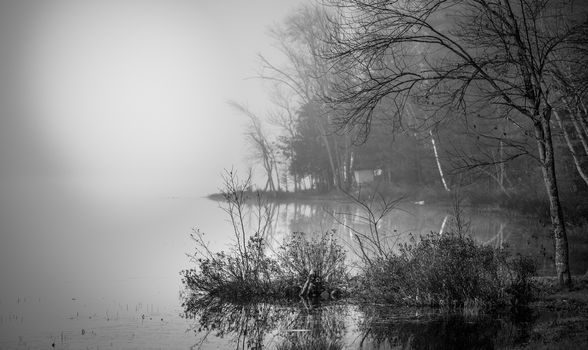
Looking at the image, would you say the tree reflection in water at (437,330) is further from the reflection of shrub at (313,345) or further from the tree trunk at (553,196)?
the tree trunk at (553,196)

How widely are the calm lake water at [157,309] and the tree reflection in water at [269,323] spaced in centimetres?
2

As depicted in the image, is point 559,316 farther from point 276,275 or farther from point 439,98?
point 439,98

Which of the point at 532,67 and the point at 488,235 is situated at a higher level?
the point at 532,67

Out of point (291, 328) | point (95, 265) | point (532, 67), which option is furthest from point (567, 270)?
point (95, 265)

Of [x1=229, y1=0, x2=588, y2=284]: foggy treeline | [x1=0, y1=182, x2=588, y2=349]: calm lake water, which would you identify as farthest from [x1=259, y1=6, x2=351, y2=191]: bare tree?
[x1=0, y1=182, x2=588, y2=349]: calm lake water

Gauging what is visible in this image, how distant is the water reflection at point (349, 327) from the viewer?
34.1ft

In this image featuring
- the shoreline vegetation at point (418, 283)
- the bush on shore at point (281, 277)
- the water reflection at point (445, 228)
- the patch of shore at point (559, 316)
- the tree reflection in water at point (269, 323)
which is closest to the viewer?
the patch of shore at point (559, 316)

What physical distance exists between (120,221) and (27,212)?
1285cm

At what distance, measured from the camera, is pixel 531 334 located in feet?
33.6

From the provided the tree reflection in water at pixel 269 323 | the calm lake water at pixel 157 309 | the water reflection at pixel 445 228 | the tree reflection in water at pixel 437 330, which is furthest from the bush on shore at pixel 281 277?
the tree reflection in water at pixel 437 330

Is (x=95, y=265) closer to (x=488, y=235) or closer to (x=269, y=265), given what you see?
(x=269, y=265)

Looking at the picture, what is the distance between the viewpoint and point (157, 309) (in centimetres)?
1429

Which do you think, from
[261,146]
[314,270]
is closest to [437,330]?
[314,270]

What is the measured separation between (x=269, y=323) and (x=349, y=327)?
1759 millimetres
